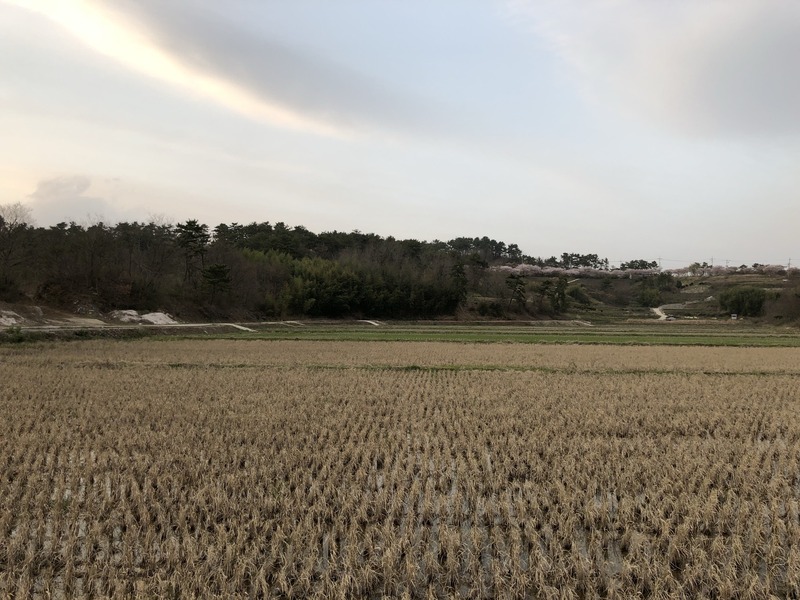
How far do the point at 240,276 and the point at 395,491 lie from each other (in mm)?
52838

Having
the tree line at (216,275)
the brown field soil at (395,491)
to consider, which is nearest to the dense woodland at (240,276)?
the tree line at (216,275)

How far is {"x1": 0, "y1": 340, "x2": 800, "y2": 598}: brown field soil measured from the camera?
15.3 feet

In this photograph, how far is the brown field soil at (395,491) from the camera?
4.66m

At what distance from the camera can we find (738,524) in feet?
19.1

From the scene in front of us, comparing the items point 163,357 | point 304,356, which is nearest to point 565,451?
point 304,356

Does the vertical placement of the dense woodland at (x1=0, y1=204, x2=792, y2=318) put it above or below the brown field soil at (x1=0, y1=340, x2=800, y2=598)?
above

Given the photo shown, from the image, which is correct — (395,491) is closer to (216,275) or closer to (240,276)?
(216,275)

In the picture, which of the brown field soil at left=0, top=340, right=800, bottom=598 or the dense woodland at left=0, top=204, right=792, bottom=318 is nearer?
the brown field soil at left=0, top=340, right=800, bottom=598

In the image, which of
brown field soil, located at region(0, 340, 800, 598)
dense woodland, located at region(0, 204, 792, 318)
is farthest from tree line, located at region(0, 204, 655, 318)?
brown field soil, located at region(0, 340, 800, 598)

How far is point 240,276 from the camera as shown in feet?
186

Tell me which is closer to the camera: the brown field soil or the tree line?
the brown field soil

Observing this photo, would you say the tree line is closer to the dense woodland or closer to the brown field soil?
the dense woodland

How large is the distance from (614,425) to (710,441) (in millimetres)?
1575

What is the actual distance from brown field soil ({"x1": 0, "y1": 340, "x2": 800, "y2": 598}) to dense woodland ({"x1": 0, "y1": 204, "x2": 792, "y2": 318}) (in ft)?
111
